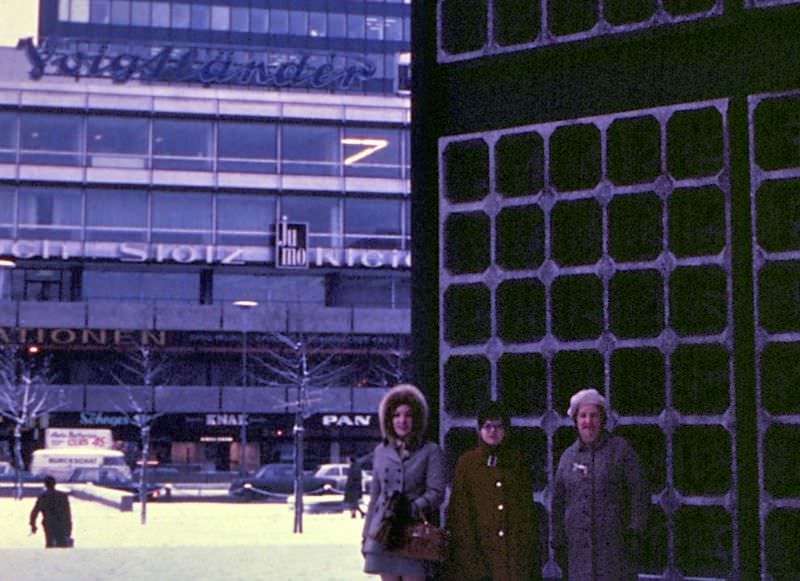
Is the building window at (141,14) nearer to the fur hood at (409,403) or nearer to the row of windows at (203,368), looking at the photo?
the row of windows at (203,368)

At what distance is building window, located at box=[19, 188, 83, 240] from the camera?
70.9 metres

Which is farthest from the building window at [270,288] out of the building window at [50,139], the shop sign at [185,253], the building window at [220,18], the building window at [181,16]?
the building window at [181,16]

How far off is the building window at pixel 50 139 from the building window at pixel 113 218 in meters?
2.21

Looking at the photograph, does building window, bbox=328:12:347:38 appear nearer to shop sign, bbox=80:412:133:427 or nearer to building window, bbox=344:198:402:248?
building window, bbox=344:198:402:248

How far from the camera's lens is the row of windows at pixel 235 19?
289ft

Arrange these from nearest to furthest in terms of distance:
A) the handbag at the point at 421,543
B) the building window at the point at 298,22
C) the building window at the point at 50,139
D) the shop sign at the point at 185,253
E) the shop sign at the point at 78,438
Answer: the handbag at the point at 421,543
the shop sign at the point at 78,438
the shop sign at the point at 185,253
the building window at the point at 50,139
the building window at the point at 298,22

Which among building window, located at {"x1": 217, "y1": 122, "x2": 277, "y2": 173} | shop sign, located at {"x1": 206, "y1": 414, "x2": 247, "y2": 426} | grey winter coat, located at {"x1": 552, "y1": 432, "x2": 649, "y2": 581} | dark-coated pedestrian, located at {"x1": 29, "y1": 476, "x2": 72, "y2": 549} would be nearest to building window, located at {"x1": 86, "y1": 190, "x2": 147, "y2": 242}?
building window, located at {"x1": 217, "y1": 122, "x2": 277, "y2": 173}

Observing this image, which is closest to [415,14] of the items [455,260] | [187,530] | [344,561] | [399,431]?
[455,260]

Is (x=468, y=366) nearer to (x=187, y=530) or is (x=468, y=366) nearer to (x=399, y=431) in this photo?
(x=399, y=431)

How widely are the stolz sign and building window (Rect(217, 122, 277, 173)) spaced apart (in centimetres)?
490

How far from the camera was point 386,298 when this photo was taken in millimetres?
76312

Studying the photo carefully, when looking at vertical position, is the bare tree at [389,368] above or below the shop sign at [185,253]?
below

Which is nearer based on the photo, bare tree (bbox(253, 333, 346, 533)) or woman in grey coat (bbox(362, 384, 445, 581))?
woman in grey coat (bbox(362, 384, 445, 581))

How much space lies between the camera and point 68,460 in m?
63.2
